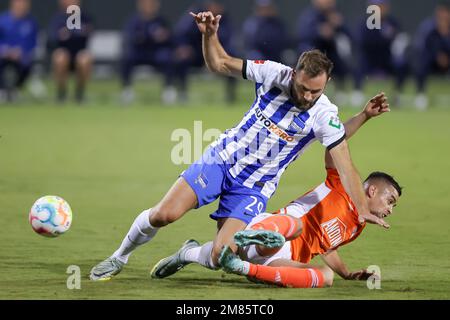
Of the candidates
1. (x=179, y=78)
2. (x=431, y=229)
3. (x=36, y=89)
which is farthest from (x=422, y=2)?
(x=431, y=229)

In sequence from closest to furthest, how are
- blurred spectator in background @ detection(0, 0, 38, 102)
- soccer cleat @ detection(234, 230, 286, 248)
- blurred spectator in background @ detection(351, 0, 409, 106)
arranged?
soccer cleat @ detection(234, 230, 286, 248), blurred spectator in background @ detection(0, 0, 38, 102), blurred spectator in background @ detection(351, 0, 409, 106)

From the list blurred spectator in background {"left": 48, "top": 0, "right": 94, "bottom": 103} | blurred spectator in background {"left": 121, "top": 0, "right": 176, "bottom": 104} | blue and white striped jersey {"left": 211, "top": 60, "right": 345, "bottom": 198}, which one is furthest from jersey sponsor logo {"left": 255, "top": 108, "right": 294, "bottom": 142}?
blurred spectator in background {"left": 121, "top": 0, "right": 176, "bottom": 104}

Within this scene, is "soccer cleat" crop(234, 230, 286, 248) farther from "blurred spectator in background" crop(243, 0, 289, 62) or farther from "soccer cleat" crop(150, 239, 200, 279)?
"blurred spectator in background" crop(243, 0, 289, 62)

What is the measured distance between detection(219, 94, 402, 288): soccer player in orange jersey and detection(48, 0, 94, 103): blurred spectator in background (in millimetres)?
12963

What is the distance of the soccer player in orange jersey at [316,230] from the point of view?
7.07 metres

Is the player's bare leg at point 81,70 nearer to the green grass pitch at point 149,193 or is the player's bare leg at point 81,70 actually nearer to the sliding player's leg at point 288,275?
the green grass pitch at point 149,193

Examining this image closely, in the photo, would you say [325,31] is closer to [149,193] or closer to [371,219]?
[149,193]

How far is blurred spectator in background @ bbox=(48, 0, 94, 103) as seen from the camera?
2002cm

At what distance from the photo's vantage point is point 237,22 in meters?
25.5

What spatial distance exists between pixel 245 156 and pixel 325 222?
77cm

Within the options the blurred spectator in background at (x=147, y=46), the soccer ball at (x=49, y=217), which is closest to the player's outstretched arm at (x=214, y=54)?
the soccer ball at (x=49, y=217)
